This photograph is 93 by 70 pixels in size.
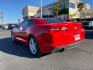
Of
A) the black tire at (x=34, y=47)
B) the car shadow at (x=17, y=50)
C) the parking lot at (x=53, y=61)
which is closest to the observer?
the parking lot at (x=53, y=61)

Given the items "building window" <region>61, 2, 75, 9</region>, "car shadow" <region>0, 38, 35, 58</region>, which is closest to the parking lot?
"car shadow" <region>0, 38, 35, 58</region>

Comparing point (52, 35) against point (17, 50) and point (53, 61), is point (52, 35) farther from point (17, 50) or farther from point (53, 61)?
point (17, 50)

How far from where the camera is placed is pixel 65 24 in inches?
256

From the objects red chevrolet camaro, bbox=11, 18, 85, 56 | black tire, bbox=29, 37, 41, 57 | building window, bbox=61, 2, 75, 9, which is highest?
building window, bbox=61, 2, 75, 9

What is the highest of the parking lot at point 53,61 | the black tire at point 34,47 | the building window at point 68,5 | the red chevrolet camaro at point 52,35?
the building window at point 68,5

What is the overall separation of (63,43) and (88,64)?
1.12m

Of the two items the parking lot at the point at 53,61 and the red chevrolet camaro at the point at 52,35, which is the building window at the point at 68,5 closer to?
the parking lot at the point at 53,61

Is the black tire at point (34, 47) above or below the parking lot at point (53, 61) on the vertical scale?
above

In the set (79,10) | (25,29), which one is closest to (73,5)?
(79,10)

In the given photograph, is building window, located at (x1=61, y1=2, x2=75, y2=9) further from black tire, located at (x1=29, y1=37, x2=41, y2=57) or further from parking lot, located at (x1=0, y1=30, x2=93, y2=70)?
black tire, located at (x1=29, y1=37, x2=41, y2=57)

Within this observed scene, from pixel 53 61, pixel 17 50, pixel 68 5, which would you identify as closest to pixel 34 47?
pixel 53 61

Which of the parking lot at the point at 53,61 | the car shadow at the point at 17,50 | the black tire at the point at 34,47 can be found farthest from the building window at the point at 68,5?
the black tire at the point at 34,47

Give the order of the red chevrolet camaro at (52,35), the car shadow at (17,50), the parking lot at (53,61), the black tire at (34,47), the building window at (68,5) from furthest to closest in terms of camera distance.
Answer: the building window at (68,5)
the car shadow at (17,50)
the black tire at (34,47)
the red chevrolet camaro at (52,35)
the parking lot at (53,61)

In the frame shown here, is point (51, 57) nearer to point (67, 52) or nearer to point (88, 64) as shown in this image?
point (67, 52)
